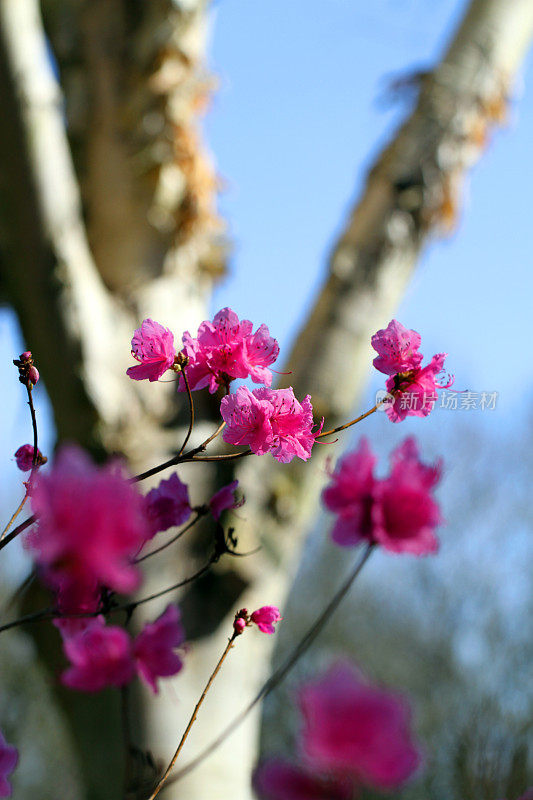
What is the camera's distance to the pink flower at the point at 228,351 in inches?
15.4

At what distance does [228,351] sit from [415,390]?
4.5 inches

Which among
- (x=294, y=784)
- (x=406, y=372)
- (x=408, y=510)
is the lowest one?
(x=294, y=784)

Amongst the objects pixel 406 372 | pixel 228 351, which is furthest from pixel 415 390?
pixel 228 351

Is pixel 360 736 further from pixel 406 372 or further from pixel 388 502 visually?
pixel 406 372

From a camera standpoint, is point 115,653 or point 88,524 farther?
point 115,653

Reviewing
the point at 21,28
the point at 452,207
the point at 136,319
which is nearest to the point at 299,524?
the point at 136,319

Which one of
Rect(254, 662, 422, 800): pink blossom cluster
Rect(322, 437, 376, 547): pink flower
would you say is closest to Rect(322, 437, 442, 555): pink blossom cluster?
Rect(322, 437, 376, 547): pink flower

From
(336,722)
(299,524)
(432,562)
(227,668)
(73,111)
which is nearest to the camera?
(336,722)

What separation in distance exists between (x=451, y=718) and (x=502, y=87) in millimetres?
3832

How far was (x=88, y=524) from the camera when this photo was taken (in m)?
0.21

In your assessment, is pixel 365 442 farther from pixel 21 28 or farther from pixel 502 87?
pixel 502 87

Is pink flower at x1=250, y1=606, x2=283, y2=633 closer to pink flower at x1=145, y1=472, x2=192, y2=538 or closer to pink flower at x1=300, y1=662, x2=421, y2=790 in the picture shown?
pink flower at x1=145, y1=472, x2=192, y2=538

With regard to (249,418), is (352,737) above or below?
below

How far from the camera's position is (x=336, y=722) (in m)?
0.21
